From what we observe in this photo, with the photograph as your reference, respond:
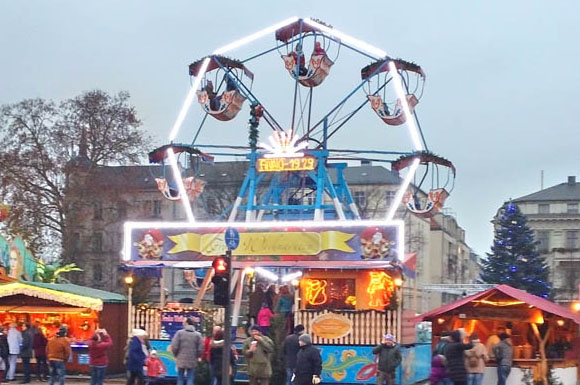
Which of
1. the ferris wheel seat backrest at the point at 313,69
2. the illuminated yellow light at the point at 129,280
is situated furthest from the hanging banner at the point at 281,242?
the ferris wheel seat backrest at the point at 313,69

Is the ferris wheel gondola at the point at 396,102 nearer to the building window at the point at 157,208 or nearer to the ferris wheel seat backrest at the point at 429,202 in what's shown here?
the ferris wheel seat backrest at the point at 429,202

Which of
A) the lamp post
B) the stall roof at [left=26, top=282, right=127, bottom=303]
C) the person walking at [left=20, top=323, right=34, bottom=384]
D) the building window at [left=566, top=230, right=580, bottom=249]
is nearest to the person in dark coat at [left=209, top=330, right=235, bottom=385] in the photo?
the lamp post

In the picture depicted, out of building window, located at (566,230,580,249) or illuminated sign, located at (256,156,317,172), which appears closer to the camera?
illuminated sign, located at (256,156,317,172)

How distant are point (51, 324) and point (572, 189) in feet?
243

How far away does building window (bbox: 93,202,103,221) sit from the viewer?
55438 mm

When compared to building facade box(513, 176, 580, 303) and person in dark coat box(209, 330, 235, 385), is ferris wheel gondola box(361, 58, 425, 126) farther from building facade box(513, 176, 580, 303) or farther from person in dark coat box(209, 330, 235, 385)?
building facade box(513, 176, 580, 303)

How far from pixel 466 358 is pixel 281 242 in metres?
6.74

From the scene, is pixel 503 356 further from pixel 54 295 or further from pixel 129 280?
pixel 54 295

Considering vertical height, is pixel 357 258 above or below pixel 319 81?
below

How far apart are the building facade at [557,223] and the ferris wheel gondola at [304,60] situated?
59.2 m

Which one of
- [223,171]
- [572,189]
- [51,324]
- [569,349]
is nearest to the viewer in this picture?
[569,349]

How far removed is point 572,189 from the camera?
95.1 meters

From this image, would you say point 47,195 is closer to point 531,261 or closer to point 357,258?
point 531,261

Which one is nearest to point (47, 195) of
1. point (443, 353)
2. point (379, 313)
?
point (379, 313)
